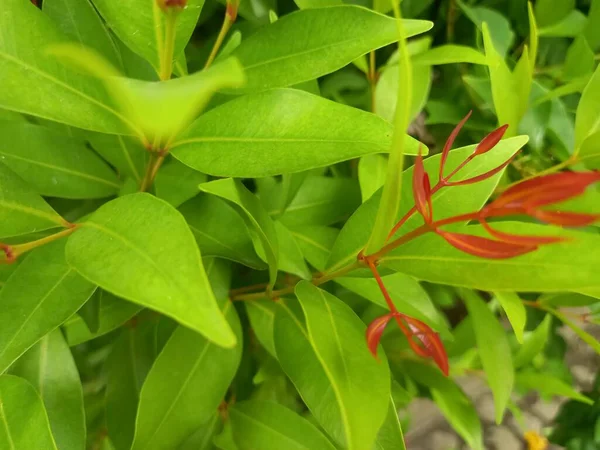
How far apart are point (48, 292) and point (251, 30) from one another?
340 mm

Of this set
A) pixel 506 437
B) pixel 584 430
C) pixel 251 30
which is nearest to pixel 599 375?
pixel 584 430

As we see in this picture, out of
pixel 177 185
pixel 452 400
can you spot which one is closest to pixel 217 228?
pixel 177 185

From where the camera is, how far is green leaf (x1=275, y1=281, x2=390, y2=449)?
34cm

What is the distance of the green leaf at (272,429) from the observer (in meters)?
0.48

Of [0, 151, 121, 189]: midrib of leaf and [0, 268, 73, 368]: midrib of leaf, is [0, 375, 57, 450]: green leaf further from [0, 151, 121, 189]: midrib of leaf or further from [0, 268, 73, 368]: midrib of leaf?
[0, 151, 121, 189]: midrib of leaf

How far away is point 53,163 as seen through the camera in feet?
1.51

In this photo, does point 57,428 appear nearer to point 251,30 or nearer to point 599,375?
point 251,30

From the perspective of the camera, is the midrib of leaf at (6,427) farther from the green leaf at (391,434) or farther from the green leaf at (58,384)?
the green leaf at (391,434)

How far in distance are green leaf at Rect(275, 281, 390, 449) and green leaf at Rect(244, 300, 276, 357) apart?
0.28 feet

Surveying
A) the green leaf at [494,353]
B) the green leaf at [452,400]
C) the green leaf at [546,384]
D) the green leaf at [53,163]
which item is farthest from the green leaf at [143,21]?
the green leaf at [546,384]

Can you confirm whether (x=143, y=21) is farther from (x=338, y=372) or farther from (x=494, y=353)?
(x=494, y=353)

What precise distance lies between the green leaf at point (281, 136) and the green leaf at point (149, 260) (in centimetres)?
8

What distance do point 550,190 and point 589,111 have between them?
27cm

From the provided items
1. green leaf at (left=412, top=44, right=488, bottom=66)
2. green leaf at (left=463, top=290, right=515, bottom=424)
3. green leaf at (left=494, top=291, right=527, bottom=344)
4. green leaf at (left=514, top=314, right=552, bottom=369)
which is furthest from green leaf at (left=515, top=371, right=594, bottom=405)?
green leaf at (left=412, top=44, right=488, bottom=66)
